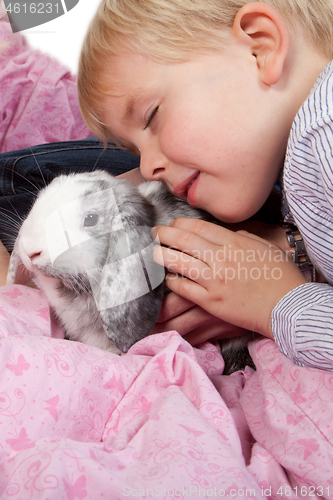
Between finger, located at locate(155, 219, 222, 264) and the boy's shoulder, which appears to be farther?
finger, located at locate(155, 219, 222, 264)

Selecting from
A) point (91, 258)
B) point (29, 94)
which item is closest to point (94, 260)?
point (91, 258)

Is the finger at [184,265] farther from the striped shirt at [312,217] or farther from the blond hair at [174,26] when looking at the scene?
the blond hair at [174,26]

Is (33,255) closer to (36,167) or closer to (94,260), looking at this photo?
(94,260)

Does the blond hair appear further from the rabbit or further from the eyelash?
the rabbit

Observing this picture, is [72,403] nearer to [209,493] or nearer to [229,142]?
[209,493]

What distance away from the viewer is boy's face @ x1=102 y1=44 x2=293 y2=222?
72 cm

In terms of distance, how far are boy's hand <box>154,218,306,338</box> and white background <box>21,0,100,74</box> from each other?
52 centimetres

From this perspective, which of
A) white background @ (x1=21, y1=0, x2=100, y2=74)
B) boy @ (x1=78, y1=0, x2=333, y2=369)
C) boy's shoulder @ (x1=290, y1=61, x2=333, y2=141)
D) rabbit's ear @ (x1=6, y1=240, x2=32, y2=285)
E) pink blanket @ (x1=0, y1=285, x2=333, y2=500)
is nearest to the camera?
pink blanket @ (x1=0, y1=285, x2=333, y2=500)

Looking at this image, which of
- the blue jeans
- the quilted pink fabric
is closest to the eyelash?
the blue jeans

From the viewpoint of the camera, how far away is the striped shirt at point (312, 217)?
1.94ft

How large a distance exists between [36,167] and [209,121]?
0.50 m

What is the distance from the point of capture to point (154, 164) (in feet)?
2.68

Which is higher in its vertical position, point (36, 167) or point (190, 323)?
point (36, 167)

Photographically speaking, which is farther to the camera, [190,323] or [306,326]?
[190,323]
